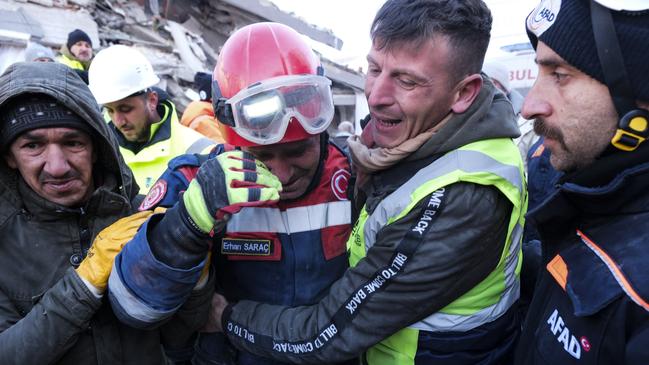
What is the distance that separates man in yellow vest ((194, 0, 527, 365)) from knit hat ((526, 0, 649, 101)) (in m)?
0.32

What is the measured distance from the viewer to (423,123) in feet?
5.73

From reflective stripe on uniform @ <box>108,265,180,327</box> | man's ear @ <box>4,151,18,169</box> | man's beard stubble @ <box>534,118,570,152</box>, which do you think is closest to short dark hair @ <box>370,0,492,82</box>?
man's beard stubble @ <box>534,118,570,152</box>

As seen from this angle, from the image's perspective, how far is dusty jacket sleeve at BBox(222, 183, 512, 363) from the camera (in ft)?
4.97

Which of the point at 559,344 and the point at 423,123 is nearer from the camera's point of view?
the point at 559,344

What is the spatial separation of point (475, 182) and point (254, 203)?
76cm

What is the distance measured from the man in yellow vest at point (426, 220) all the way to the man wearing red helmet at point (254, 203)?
0.15m

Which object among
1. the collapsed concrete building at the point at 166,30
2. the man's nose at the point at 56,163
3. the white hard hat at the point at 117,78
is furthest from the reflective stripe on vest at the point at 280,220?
the collapsed concrete building at the point at 166,30

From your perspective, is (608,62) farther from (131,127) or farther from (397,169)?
(131,127)

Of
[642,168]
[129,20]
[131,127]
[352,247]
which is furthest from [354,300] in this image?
[129,20]

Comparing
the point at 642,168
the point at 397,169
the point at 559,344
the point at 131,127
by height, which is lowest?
the point at 131,127

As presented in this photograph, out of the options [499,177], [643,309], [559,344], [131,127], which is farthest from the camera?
[131,127]

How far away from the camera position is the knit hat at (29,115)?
178 cm

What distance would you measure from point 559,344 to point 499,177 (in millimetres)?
543

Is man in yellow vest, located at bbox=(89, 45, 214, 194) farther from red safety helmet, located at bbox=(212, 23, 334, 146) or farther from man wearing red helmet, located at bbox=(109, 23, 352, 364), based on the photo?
red safety helmet, located at bbox=(212, 23, 334, 146)
